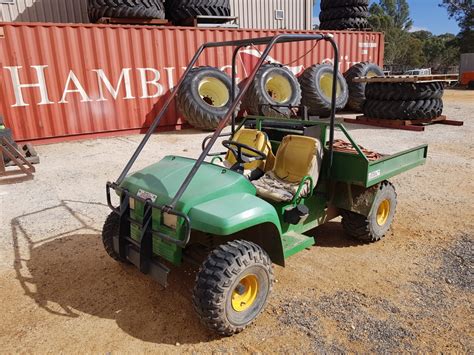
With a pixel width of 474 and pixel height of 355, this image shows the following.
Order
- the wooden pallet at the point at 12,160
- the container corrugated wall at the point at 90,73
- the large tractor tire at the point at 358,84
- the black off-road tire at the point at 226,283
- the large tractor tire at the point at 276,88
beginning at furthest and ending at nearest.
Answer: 1. the large tractor tire at the point at 358,84
2. the large tractor tire at the point at 276,88
3. the container corrugated wall at the point at 90,73
4. the wooden pallet at the point at 12,160
5. the black off-road tire at the point at 226,283

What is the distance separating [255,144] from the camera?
3.95m

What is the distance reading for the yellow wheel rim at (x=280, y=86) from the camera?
1126cm

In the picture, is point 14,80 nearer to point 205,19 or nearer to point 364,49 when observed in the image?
point 205,19

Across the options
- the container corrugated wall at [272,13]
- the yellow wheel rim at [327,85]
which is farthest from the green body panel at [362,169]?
the container corrugated wall at [272,13]

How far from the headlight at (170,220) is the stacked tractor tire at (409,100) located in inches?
371

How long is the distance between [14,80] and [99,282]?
7.09 m

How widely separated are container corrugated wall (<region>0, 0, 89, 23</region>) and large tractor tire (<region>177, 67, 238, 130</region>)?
5.58 metres

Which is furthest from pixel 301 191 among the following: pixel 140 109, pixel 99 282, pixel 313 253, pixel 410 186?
pixel 140 109

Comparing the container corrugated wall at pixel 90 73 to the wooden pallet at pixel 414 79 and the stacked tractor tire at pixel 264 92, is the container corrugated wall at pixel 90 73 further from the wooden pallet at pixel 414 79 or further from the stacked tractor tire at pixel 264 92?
the wooden pallet at pixel 414 79

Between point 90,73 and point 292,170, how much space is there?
7279mm

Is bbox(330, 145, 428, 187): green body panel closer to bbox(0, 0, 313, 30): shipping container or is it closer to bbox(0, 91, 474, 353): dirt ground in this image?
bbox(0, 91, 474, 353): dirt ground

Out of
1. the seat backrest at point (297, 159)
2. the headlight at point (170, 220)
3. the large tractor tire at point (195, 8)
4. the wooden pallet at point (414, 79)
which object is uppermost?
the large tractor tire at point (195, 8)

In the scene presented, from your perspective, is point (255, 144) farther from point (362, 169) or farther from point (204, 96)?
point (204, 96)

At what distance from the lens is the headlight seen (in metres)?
2.71
